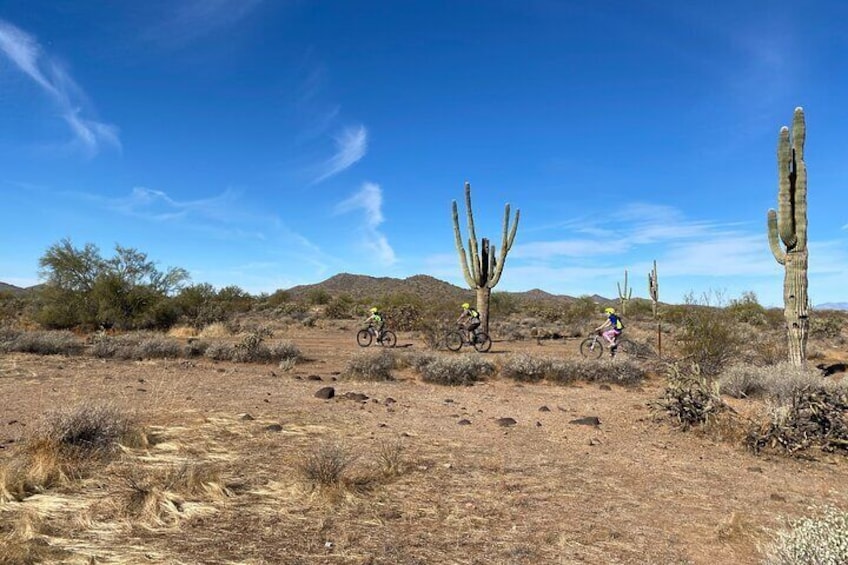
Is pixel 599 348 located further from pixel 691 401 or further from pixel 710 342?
pixel 691 401

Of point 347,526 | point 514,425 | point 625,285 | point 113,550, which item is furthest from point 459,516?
point 625,285

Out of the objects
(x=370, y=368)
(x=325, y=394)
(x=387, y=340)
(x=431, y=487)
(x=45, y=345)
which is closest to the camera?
(x=431, y=487)

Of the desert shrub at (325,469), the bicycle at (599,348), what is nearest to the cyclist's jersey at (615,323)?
the bicycle at (599,348)

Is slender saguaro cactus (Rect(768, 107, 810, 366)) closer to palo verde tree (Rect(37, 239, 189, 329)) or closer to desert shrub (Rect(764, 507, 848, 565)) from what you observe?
desert shrub (Rect(764, 507, 848, 565))

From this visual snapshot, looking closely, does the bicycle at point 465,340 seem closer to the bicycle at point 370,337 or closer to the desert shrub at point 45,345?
the bicycle at point 370,337

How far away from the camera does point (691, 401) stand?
8.02 meters

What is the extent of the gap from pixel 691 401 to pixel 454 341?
12201 millimetres

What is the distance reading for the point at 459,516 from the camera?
4.50 meters

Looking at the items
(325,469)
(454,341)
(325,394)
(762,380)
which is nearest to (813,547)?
(325,469)

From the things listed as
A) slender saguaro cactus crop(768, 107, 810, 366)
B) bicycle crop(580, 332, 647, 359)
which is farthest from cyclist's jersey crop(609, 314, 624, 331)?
slender saguaro cactus crop(768, 107, 810, 366)

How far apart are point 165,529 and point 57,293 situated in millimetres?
24637

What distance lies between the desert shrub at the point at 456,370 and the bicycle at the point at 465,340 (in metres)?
A: 6.02

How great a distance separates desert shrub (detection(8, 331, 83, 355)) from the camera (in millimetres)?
14805

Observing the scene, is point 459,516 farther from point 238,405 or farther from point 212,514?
point 238,405
